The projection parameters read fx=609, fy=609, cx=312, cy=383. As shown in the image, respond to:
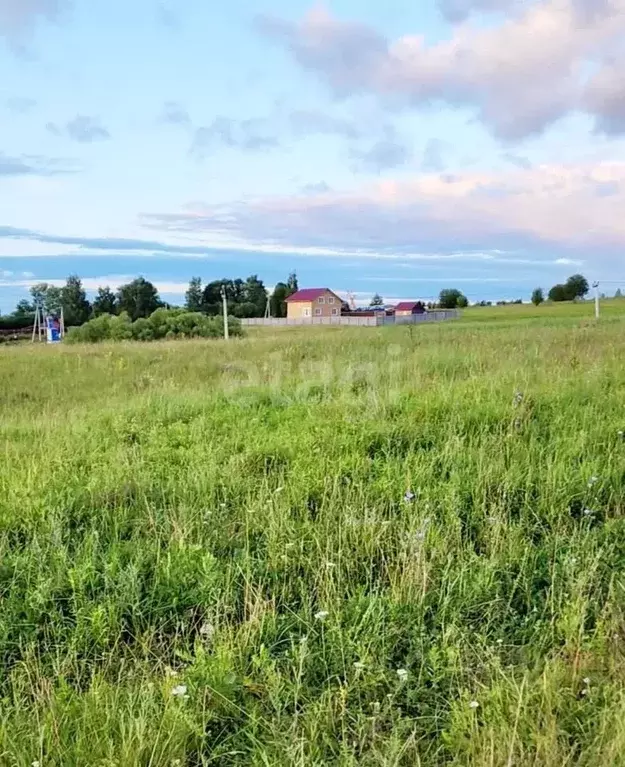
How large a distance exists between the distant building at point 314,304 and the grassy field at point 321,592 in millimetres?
82061

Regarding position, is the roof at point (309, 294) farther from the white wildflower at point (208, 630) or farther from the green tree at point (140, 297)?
the white wildflower at point (208, 630)

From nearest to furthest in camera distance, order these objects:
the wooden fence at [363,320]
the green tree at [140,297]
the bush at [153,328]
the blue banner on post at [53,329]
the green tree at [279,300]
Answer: the bush at [153,328] → the blue banner on post at [53,329] → the wooden fence at [363,320] → the green tree at [140,297] → the green tree at [279,300]

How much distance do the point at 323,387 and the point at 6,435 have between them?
3539mm

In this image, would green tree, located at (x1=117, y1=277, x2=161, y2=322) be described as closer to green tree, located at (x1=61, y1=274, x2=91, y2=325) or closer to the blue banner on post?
green tree, located at (x1=61, y1=274, x2=91, y2=325)

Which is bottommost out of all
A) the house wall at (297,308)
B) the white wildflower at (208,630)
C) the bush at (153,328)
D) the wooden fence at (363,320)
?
the white wildflower at (208,630)

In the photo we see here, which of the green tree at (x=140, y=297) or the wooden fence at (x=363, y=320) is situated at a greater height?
the green tree at (x=140, y=297)

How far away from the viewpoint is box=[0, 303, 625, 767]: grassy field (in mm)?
2098

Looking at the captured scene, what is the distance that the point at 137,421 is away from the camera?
619 centimetres

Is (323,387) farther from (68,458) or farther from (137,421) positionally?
(68,458)

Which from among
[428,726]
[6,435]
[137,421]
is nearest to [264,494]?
[428,726]

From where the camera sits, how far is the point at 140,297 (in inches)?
3356

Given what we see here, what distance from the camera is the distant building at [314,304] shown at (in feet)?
286

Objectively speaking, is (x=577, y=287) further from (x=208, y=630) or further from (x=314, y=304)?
(x=208, y=630)

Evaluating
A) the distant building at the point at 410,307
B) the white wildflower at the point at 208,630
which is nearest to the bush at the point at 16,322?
the distant building at the point at 410,307
